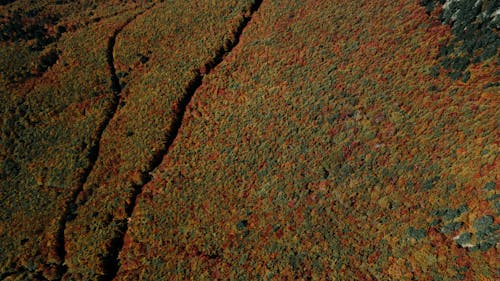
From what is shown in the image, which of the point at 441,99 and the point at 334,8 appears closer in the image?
the point at 441,99

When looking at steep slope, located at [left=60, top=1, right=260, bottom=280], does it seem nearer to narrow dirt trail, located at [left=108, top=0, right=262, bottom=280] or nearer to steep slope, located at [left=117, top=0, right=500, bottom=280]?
narrow dirt trail, located at [left=108, top=0, right=262, bottom=280]

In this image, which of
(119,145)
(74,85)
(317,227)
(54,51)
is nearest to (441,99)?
(317,227)

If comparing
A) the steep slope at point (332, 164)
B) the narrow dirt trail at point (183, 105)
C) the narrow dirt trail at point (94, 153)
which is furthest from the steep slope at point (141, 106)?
the steep slope at point (332, 164)

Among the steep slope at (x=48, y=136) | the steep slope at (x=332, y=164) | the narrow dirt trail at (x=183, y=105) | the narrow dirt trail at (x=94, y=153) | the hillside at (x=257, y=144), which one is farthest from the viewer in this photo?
the steep slope at (x=48, y=136)

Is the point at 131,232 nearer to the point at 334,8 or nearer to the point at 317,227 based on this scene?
the point at 317,227

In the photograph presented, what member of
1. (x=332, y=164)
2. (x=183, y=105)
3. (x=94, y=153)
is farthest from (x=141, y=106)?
(x=332, y=164)

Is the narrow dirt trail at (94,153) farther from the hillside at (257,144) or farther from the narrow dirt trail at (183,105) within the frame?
the narrow dirt trail at (183,105)

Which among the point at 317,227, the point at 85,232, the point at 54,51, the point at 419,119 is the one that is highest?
the point at 419,119

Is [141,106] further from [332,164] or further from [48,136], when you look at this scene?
[332,164]

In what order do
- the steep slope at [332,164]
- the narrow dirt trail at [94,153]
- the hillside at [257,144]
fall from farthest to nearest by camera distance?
the narrow dirt trail at [94,153]
the hillside at [257,144]
the steep slope at [332,164]

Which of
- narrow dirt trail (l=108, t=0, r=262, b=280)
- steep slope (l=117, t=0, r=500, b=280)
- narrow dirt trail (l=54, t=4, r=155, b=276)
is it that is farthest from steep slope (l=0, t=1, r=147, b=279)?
steep slope (l=117, t=0, r=500, b=280)
